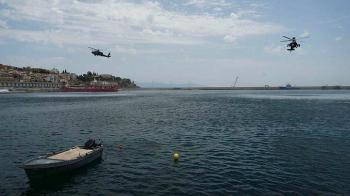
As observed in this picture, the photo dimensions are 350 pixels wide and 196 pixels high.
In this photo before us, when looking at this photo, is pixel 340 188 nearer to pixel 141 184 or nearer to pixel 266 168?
pixel 266 168

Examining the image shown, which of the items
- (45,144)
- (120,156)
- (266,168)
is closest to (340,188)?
(266,168)

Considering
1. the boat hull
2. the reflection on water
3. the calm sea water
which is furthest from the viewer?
the boat hull

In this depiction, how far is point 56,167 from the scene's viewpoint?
29.8m

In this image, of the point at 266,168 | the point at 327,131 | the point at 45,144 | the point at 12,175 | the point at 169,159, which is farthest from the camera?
the point at 327,131

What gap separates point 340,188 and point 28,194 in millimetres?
26708

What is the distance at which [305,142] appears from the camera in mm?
46406

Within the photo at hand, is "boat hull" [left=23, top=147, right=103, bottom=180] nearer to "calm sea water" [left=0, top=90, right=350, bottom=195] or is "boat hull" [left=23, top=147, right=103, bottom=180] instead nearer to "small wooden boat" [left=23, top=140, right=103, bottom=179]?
Answer: "small wooden boat" [left=23, top=140, right=103, bottom=179]

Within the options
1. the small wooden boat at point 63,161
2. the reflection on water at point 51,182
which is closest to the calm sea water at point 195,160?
the reflection on water at point 51,182

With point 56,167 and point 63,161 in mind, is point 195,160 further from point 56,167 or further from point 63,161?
point 56,167

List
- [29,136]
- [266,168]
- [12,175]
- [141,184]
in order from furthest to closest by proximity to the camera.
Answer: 1. [29,136]
2. [266,168]
3. [12,175]
4. [141,184]

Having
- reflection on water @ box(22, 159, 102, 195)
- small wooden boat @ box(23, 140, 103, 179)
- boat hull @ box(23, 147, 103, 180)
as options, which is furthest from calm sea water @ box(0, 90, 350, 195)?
small wooden boat @ box(23, 140, 103, 179)

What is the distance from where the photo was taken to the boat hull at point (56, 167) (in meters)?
28.3

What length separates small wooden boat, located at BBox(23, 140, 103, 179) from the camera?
28438 millimetres

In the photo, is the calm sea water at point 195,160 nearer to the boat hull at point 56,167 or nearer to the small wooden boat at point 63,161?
the boat hull at point 56,167
